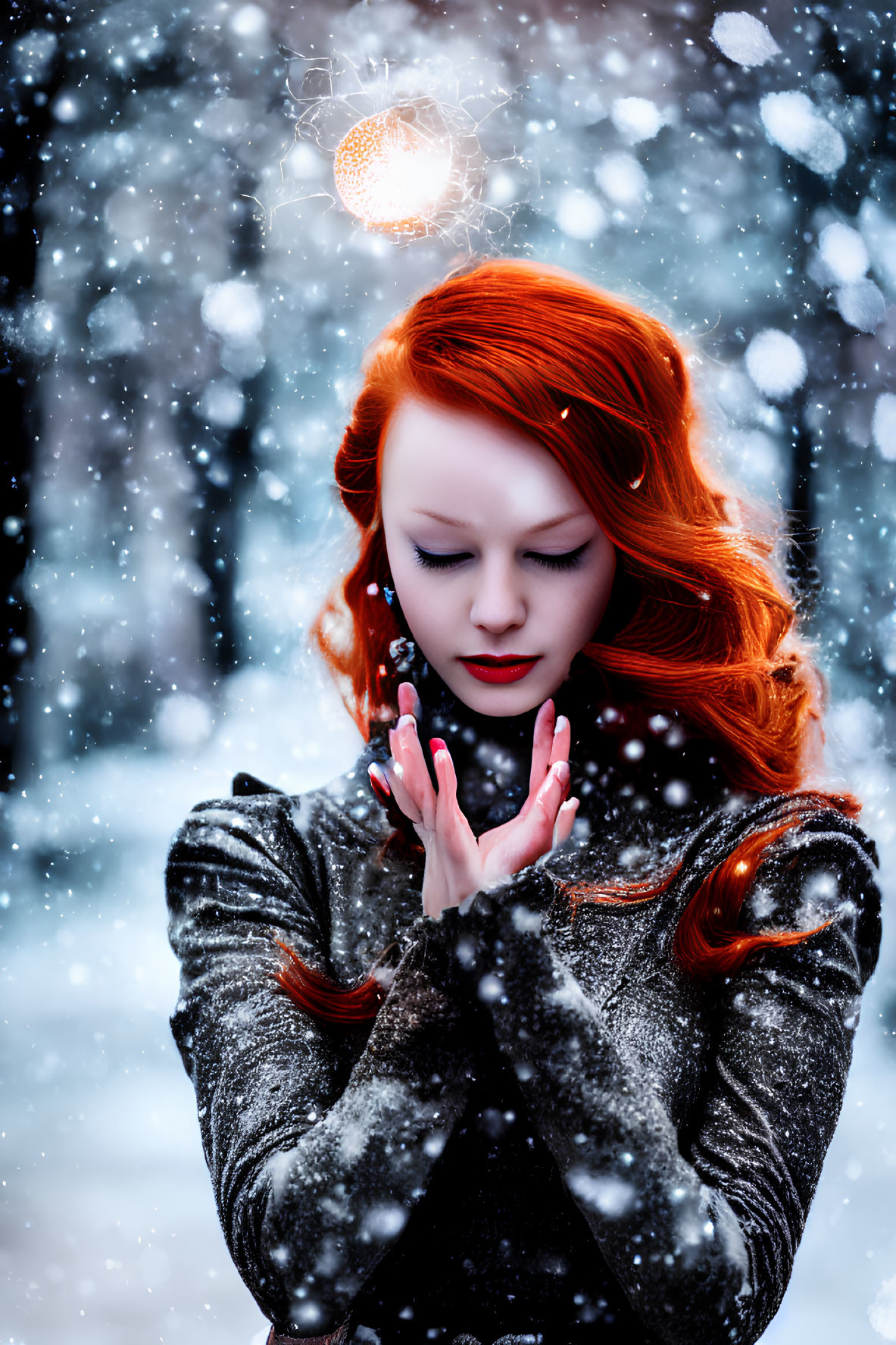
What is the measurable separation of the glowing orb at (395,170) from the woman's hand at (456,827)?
0.71 m

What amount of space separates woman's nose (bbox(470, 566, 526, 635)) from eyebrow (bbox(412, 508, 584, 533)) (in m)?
0.04

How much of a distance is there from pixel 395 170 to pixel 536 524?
1.87 feet

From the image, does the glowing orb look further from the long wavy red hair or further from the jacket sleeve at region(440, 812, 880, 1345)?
the jacket sleeve at region(440, 812, 880, 1345)

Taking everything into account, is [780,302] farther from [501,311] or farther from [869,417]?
[501,311]

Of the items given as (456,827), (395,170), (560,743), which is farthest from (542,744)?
(395,170)

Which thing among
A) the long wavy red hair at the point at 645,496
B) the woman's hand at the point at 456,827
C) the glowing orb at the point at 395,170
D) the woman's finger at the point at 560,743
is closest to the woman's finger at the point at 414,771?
the woman's hand at the point at 456,827

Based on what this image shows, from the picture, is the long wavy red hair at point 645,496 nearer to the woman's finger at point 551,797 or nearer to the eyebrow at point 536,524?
the eyebrow at point 536,524

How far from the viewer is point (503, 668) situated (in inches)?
39.6

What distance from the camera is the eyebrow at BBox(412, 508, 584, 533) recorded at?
963mm

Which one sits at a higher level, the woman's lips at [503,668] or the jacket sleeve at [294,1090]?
the woman's lips at [503,668]

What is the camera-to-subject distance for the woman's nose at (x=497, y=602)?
3.15ft

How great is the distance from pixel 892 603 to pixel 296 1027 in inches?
37.5

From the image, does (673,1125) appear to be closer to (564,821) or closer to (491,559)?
(564,821)

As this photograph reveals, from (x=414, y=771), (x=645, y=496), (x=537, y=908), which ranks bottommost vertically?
(x=537, y=908)
